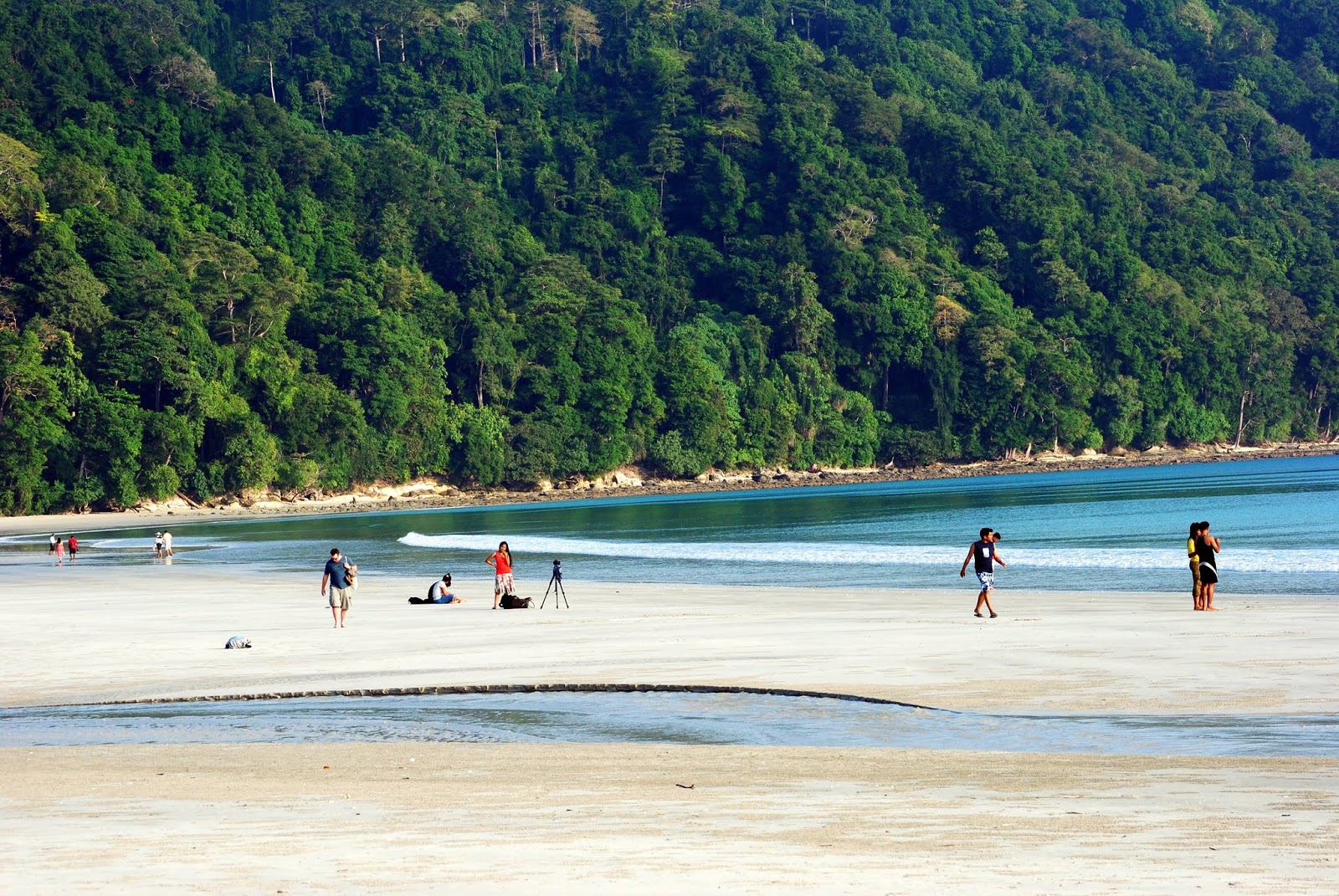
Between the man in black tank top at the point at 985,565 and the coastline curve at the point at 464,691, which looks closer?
the coastline curve at the point at 464,691

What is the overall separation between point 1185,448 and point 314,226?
286ft

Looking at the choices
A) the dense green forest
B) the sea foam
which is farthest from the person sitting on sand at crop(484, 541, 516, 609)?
the dense green forest

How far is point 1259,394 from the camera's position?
5807 inches

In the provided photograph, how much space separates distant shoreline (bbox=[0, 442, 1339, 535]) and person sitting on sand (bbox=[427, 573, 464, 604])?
2027 inches

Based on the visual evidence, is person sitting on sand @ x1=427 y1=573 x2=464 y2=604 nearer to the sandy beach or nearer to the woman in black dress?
the sandy beach

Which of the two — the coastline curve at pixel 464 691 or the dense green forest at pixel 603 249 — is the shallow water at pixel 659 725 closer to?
the coastline curve at pixel 464 691

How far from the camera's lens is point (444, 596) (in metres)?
27.8

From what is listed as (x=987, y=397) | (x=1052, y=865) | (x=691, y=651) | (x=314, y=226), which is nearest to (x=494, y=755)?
(x=1052, y=865)

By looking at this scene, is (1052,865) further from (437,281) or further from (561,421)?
(437,281)

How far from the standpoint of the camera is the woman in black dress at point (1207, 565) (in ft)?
74.1

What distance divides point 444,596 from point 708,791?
18.0 meters

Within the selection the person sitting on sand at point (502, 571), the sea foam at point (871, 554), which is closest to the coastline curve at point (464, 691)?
the person sitting on sand at point (502, 571)

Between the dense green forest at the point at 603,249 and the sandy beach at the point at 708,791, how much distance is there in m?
74.7

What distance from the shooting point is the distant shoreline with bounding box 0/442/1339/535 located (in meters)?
84.9
